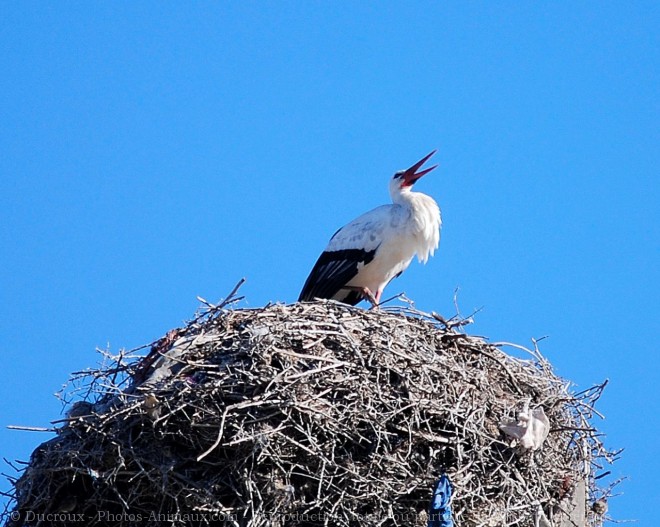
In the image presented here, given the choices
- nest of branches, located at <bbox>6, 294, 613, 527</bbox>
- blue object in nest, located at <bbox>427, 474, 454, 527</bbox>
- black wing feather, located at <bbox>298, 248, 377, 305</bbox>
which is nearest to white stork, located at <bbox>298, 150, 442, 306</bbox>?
black wing feather, located at <bbox>298, 248, 377, 305</bbox>

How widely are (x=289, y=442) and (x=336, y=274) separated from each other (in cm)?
356

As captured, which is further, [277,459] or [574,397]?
[574,397]

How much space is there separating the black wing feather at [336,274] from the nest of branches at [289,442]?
257 cm

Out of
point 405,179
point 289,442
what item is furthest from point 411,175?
point 289,442

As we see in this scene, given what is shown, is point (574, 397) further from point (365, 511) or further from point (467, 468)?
point (365, 511)

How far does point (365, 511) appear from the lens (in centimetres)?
686

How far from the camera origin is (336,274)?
33.6 ft

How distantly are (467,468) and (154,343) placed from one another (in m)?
2.11

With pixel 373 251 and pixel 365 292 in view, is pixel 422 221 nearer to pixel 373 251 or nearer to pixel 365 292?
pixel 373 251

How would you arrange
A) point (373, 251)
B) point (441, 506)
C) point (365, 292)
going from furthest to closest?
point (365, 292) < point (373, 251) < point (441, 506)

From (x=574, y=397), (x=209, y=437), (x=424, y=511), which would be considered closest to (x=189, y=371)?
(x=209, y=437)

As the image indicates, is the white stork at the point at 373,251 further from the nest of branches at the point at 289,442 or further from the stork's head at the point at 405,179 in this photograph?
the nest of branches at the point at 289,442

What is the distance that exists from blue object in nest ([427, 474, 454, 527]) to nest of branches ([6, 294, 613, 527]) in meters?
0.30

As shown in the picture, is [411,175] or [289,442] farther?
[411,175]
